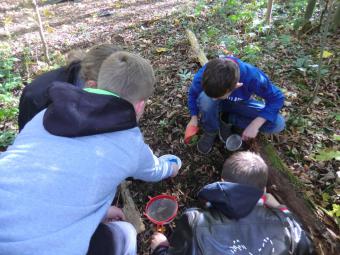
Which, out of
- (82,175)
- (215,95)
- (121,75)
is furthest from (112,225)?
(215,95)

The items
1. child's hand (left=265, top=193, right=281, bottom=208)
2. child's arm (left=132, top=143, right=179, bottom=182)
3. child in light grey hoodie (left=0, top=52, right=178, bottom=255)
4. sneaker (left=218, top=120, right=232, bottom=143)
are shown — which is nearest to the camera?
child in light grey hoodie (left=0, top=52, right=178, bottom=255)

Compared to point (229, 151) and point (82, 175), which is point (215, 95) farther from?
point (82, 175)

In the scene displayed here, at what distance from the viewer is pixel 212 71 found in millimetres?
2859

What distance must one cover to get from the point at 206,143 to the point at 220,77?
36.1 inches

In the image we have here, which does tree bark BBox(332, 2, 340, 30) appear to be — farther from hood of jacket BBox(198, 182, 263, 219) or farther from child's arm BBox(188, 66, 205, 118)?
hood of jacket BBox(198, 182, 263, 219)

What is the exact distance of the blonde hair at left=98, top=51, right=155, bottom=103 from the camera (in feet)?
6.71

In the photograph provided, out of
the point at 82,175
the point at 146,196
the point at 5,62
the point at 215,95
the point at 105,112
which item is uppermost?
the point at 105,112

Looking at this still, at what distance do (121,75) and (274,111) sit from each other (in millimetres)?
1898

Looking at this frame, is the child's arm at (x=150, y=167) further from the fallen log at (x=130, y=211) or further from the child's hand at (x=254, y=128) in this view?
the child's hand at (x=254, y=128)

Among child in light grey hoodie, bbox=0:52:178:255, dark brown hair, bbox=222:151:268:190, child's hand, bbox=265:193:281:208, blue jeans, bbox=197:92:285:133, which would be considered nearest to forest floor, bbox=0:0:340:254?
blue jeans, bbox=197:92:285:133

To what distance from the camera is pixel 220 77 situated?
2.82 meters

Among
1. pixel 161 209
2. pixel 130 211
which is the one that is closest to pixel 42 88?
pixel 130 211

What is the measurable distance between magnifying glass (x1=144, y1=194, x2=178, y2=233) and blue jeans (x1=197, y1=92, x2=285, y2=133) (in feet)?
3.23

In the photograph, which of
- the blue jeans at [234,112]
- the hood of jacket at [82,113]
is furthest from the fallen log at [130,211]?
the hood of jacket at [82,113]
